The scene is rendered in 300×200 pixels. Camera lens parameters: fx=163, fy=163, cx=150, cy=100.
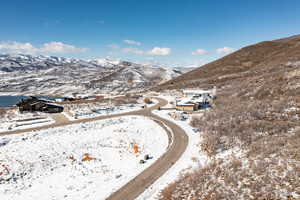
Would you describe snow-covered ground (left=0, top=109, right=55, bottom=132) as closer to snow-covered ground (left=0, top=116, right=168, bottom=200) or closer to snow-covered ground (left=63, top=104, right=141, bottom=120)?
snow-covered ground (left=63, top=104, right=141, bottom=120)

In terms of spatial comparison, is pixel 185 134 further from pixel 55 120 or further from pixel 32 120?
pixel 32 120

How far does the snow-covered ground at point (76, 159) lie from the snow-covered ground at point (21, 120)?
502 centimetres

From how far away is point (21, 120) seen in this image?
1355 inches

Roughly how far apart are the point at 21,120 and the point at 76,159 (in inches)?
811

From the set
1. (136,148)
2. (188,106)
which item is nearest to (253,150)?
(136,148)

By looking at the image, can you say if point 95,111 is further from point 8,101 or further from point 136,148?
point 8,101

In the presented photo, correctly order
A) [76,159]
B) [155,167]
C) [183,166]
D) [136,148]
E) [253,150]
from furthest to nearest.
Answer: [136,148] < [76,159] < [155,167] < [183,166] < [253,150]

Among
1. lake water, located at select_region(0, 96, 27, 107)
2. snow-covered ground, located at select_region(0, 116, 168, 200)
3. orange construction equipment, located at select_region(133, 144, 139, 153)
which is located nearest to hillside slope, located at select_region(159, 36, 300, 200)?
snow-covered ground, located at select_region(0, 116, 168, 200)

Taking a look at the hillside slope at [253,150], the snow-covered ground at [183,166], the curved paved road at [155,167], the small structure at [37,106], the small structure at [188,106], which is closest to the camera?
the hillside slope at [253,150]

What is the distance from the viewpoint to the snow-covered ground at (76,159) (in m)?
17.0

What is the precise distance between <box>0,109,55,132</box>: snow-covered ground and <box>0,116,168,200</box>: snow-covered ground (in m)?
5.02

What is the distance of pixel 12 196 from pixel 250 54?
13608 cm

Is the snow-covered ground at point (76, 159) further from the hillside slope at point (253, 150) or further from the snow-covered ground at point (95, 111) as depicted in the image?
the hillside slope at point (253, 150)

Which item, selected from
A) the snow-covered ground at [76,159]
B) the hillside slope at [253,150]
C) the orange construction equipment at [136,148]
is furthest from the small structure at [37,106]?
the hillside slope at [253,150]
